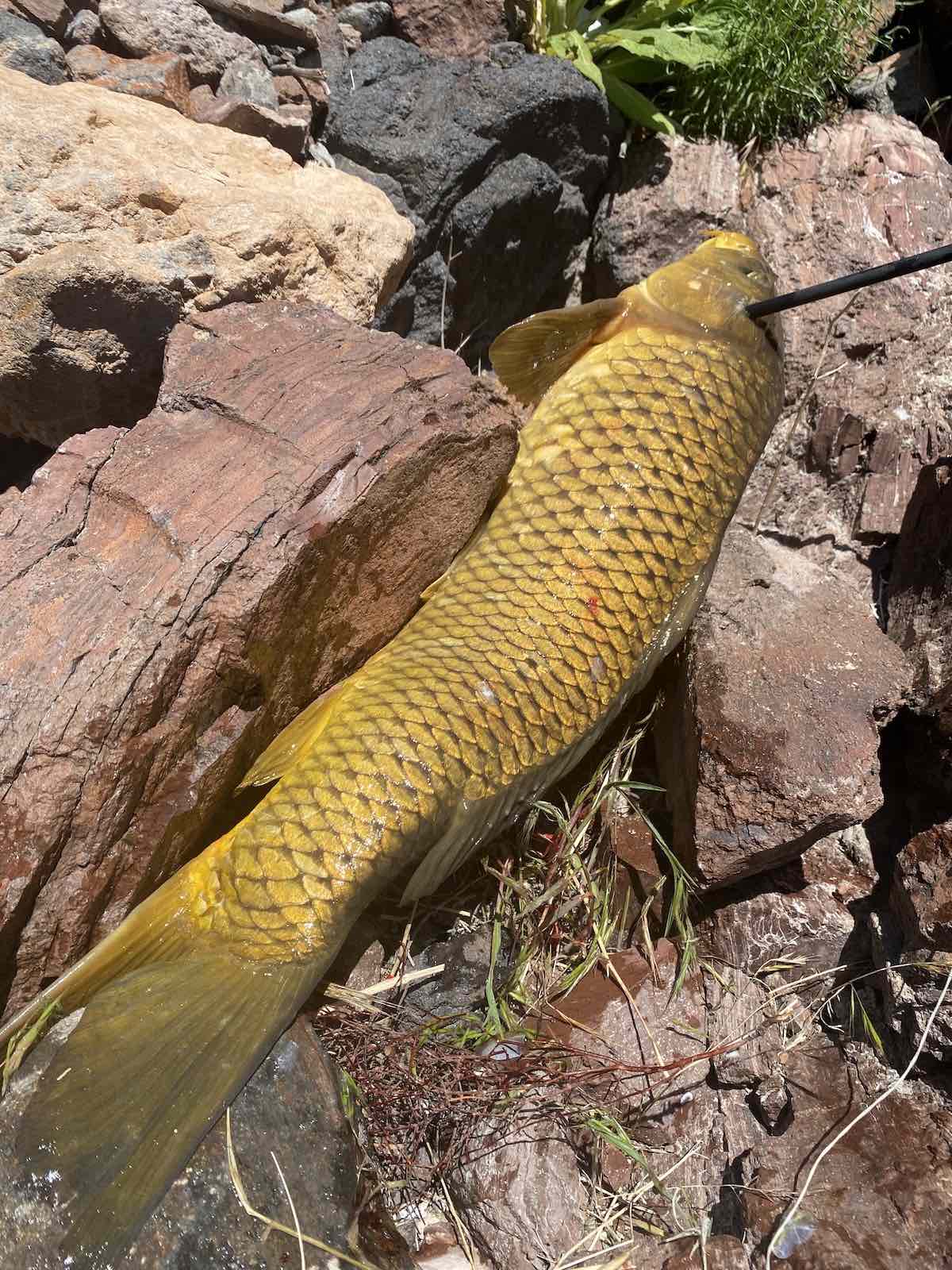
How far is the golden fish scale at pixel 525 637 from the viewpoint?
208cm

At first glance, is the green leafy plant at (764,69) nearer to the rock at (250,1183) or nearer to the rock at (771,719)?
the rock at (771,719)

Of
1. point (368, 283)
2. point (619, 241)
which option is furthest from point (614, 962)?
point (619, 241)

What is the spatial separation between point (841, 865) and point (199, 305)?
264 centimetres

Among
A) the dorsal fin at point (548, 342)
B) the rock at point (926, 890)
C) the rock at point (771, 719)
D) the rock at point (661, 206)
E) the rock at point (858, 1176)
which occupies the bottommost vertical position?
A: the rock at point (858, 1176)

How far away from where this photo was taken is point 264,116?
118 inches

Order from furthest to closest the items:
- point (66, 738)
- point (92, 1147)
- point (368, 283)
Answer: point (368, 283)
point (66, 738)
point (92, 1147)

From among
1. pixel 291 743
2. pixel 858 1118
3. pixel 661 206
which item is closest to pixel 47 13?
pixel 661 206

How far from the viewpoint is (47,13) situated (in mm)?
2934

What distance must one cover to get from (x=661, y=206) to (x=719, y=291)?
42.4 inches

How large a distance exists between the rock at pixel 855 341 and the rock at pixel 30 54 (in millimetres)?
2640

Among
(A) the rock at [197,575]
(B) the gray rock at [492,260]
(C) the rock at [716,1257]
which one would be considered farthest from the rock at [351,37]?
(C) the rock at [716,1257]

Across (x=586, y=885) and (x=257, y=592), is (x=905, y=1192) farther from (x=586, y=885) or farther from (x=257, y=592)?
(x=257, y=592)

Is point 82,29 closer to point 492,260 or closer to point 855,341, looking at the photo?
point 492,260

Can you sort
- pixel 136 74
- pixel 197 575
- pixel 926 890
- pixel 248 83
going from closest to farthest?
1. pixel 197 575
2. pixel 926 890
3. pixel 136 74
4. pixel 248 83
